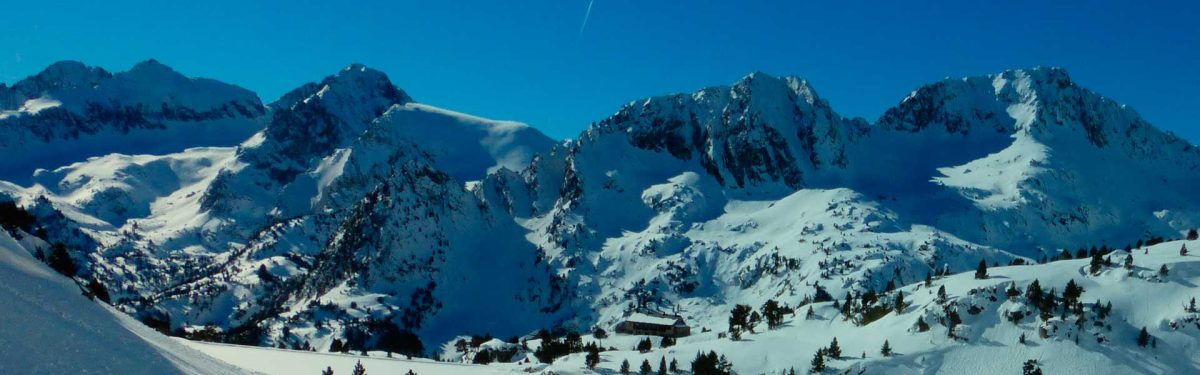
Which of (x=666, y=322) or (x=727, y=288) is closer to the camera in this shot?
(x=666, y=322)

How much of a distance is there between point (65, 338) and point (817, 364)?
6395cm

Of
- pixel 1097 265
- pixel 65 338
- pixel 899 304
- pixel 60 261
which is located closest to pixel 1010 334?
pixel 899 304

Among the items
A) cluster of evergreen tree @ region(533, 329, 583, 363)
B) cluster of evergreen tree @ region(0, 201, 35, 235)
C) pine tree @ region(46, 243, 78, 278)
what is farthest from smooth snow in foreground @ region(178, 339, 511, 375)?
cluster of evergreen tree @ region(0, 201, 35, 235)

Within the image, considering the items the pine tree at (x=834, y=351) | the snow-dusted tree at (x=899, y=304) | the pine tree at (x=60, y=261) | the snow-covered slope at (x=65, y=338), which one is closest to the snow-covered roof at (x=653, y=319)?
the snow-dusted tree at (x=899, y=304)

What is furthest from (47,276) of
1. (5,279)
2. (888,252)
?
(888,252)

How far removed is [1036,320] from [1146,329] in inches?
353

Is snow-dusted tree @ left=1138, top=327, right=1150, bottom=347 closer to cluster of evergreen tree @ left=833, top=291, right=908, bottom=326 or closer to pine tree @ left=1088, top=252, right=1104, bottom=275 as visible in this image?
pine tree @ left=1088, top=252, right=1104, bottom=275

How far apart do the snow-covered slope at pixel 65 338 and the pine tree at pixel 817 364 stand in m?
52.4

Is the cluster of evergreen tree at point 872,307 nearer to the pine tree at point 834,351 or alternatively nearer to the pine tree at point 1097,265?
the pine tree at point 834,351

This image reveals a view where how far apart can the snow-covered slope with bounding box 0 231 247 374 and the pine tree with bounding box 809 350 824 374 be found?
2062 inches

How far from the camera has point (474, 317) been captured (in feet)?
650

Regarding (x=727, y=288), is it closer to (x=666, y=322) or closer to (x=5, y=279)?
(x=666, y=322)

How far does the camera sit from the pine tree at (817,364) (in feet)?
274

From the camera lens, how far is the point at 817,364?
8394 centimetres
